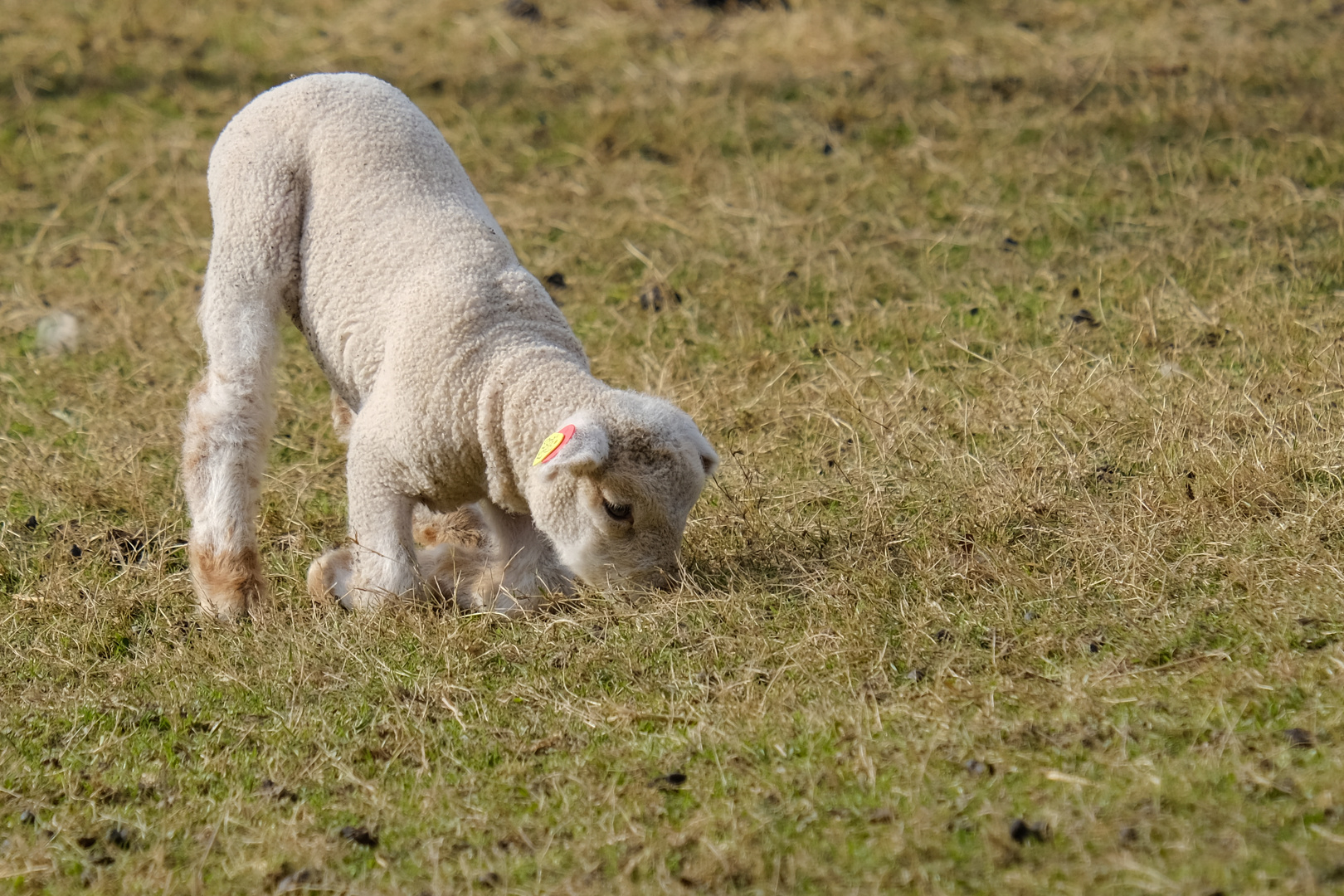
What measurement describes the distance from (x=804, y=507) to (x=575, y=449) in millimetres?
A: 1196

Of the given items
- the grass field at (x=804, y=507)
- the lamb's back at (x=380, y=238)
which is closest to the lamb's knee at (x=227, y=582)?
the grass field at (x=804, y=507)

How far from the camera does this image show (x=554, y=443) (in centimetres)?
355

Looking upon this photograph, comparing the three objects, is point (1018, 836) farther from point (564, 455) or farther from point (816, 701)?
point (564, 455)

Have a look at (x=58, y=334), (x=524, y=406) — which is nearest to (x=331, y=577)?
(x=524, y=406)

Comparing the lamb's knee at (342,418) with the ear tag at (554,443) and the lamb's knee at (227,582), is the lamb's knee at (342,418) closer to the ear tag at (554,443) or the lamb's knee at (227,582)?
the lamb's knee at (227,582)

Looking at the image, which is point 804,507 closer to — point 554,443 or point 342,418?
point 554,443

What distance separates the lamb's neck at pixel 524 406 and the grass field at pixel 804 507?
45 centimetres

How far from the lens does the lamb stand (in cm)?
374

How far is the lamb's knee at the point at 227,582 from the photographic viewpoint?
4051 mm

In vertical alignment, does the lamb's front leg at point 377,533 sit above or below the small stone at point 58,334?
above

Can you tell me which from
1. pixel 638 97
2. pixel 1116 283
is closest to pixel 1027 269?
pixel 1116 283

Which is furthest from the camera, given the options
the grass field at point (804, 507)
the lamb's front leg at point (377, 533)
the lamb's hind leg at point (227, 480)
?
the lamb's hind leg at point (227, 480)

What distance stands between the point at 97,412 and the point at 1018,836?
449cm

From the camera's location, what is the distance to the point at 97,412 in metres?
5.70
